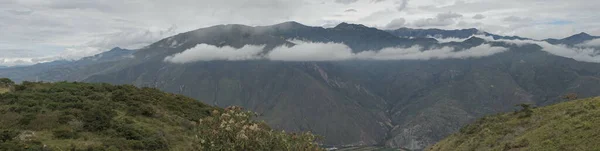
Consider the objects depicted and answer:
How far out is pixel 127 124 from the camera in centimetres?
4131

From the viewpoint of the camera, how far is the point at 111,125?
39.1m

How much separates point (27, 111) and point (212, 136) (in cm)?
2865

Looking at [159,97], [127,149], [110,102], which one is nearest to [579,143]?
[127,149]

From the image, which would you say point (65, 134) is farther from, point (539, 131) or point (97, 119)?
point (539, 131)

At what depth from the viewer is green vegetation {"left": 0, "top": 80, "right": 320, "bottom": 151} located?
69.2 ft

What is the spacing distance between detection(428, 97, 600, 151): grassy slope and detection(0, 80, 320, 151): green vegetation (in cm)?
2738

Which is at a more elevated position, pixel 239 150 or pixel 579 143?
pixel 239 150

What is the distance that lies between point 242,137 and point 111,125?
2482 centimetres

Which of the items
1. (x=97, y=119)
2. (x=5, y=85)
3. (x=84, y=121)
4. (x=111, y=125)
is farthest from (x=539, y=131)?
(x=5, y=85)

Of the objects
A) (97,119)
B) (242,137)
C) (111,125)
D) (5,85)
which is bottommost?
(111,125)

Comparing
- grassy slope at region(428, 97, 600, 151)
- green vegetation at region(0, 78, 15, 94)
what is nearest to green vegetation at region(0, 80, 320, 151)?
green vegetation at region(0, 78, 15, 94)

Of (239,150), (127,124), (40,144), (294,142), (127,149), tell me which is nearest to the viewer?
(239,150)

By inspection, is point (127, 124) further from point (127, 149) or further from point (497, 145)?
point (497, 145)

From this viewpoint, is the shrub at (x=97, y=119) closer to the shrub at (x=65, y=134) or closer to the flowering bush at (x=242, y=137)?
the shrub at (x=65, y=134)
